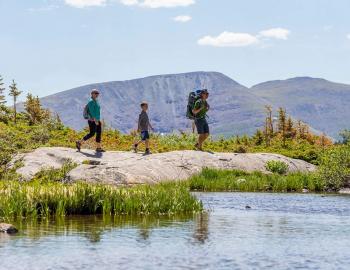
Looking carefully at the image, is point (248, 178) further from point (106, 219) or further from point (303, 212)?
point (106, 219)

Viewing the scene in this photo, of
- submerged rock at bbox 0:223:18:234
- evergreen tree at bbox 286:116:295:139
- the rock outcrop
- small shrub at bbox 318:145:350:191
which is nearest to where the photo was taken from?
submerged rock at bbox 0:223:18:234

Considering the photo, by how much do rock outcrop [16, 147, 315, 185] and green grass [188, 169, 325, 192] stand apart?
930 millimetres

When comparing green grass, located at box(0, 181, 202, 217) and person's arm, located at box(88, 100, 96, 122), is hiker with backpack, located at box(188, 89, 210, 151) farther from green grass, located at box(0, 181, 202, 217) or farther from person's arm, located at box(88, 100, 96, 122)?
green grass, located at box(0, 181, 202, 217)

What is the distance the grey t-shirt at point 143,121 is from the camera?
34.1 metres

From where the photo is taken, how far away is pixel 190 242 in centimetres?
1575

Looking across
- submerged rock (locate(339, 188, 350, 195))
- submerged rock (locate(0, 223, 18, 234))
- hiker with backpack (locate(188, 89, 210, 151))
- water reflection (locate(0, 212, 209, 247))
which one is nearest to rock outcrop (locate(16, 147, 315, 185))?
hiker with backpack (locate(188, 89, 210, 151))

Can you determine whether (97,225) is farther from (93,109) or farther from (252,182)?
(252,182)

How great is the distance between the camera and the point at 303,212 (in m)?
23.1

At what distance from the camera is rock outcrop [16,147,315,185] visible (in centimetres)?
2961

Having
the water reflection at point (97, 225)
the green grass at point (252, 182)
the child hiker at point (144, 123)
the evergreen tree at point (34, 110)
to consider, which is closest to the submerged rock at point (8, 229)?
the water reflection at point (97, 225)

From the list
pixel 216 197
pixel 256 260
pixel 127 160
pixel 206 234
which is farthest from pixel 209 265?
pixel 127 160

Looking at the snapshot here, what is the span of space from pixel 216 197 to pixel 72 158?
7.24 m

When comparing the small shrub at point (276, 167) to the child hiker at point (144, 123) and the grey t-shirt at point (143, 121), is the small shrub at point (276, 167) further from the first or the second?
the grey t-shirt at point (143, 121)

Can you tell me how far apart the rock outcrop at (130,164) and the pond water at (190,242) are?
7730 millimetres
